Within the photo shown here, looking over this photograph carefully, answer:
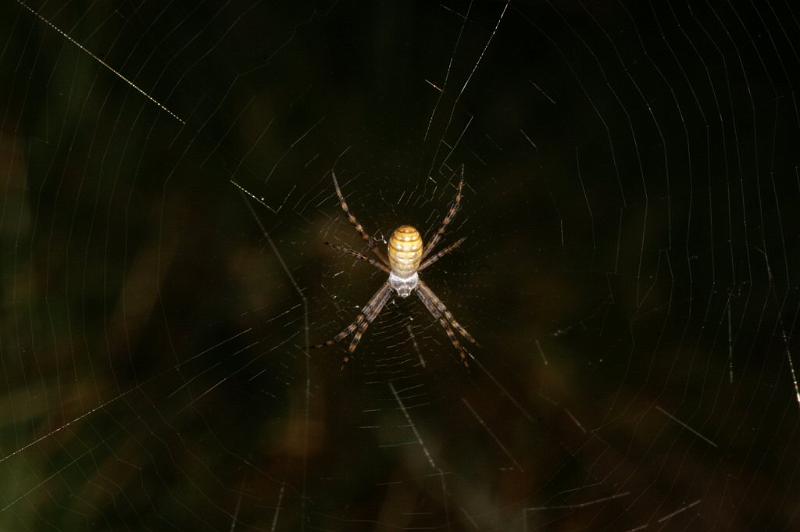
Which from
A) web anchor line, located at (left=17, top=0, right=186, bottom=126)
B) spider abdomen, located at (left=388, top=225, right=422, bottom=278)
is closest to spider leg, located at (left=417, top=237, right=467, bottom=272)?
spider abdomen, located at (left=388, top=225, right=422, bottom=278)

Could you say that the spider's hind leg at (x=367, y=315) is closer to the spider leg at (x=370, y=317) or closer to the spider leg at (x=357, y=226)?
the spider leg at (x=370, y=317)

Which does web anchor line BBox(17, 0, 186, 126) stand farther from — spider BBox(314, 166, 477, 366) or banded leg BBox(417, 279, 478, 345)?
banded leg BBox(417, 279, 478, 345)


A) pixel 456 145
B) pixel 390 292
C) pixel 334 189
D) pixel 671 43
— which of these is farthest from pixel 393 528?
pixel 671 43

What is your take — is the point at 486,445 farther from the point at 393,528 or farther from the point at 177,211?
the point at 177,211

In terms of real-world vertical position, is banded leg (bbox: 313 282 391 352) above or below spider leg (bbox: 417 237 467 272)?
below

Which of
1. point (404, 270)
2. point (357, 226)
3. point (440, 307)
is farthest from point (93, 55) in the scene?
point (440, 307)

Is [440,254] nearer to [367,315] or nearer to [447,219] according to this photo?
[447,219]

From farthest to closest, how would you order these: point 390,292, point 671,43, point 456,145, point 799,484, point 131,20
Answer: point 390,292 < point 799,484 < point 456,145 < point 671,43 < point 131,20
